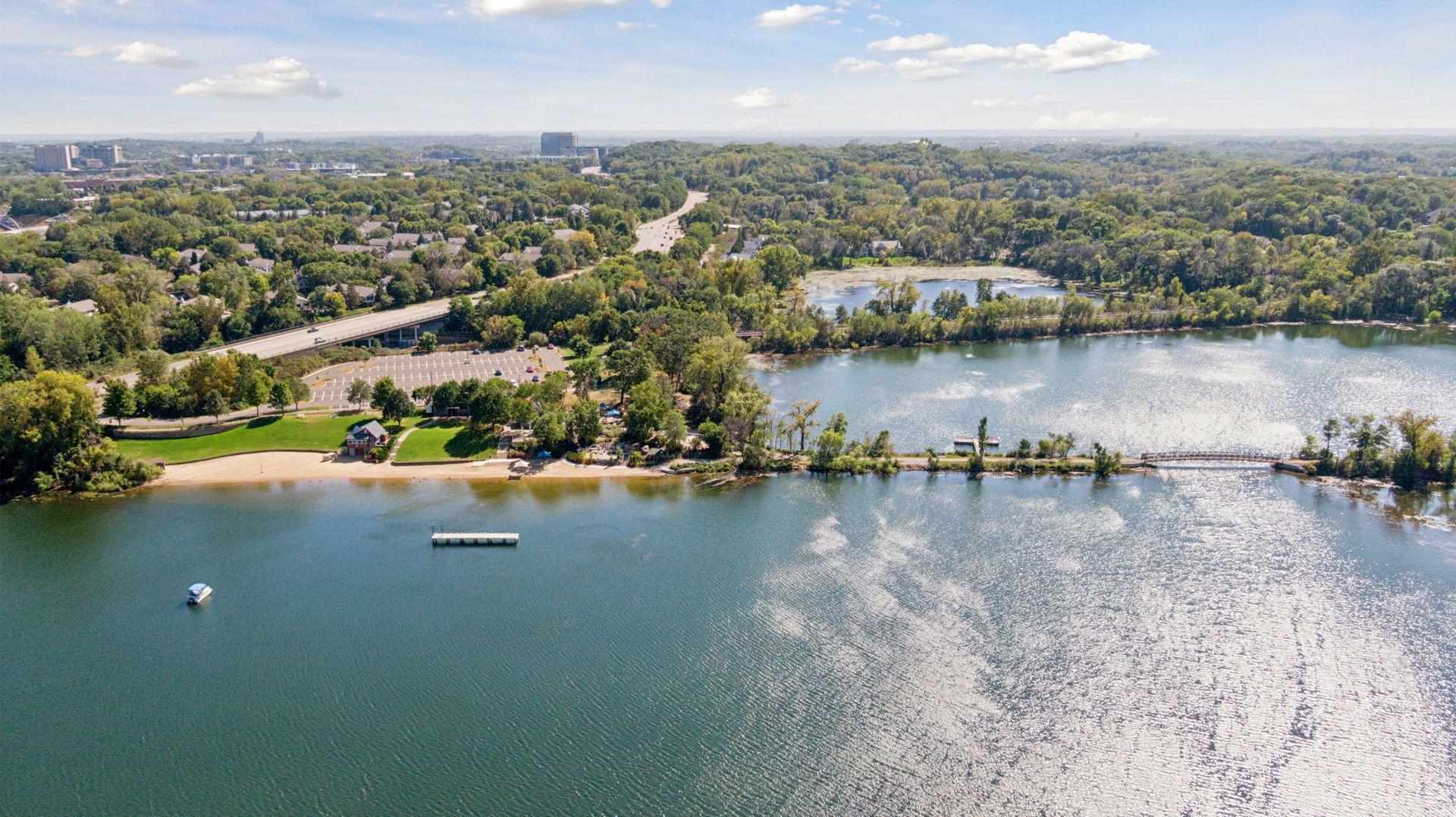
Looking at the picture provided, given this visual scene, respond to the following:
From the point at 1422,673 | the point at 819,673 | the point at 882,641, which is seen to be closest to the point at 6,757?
the point at 819,673

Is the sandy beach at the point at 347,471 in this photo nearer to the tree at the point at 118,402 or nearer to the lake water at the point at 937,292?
the tree at the point at 118,402

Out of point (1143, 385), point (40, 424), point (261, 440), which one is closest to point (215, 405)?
point (261, 440)

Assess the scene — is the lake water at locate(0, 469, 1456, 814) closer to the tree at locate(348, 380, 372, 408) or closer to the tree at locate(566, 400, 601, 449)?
the tree at locate(566, 400, 601, 449)

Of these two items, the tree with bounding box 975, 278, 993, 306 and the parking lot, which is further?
the tree with bounding box 975, 278, 993, 306

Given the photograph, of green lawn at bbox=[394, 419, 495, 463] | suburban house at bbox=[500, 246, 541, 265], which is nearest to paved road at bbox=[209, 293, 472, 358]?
suburban house at bbox=[500, 246, 541, 265]

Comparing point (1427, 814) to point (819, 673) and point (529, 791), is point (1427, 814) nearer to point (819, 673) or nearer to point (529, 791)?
point (819, 673)
